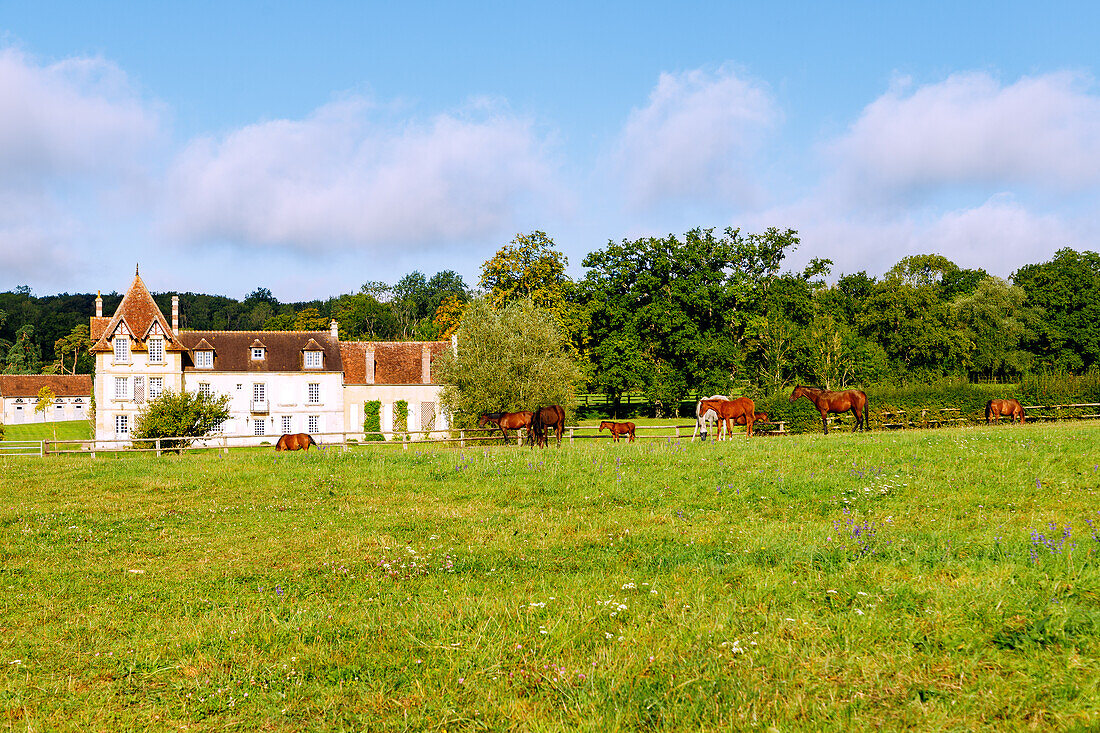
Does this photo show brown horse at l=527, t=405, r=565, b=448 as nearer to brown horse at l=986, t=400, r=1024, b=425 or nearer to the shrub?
brown horse at l=986, t=400, r=1024, b=425

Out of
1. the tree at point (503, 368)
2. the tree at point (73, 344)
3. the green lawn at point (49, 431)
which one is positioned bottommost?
the green lawn at point (49, 431)

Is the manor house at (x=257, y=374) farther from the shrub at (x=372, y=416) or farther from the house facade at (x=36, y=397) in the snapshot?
the house facade at (x=36, y=397)

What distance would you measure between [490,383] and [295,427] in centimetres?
2671

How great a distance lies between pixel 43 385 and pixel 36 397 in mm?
2214

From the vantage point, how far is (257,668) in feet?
20.8

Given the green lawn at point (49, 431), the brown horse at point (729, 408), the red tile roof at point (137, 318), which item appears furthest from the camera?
the green lawn at point (49, 431)

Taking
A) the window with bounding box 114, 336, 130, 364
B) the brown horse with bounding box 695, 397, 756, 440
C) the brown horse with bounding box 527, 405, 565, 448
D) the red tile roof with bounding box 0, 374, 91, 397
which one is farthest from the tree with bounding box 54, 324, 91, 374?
the brown horse with bounding box 695, 397, 756, 440

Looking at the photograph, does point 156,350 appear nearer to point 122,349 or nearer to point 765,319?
point 122,349

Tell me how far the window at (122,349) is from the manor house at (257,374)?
72mm

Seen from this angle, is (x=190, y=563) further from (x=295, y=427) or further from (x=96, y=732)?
(x=295, y=427)

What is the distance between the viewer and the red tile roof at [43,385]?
101 metres

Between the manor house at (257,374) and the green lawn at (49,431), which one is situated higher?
the manor house at (257,374)

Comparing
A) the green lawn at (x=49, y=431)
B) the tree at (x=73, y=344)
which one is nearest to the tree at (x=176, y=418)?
the green lawn at (x=49, y=431)

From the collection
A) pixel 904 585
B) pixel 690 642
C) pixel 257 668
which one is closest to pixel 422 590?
pixel 257 668
